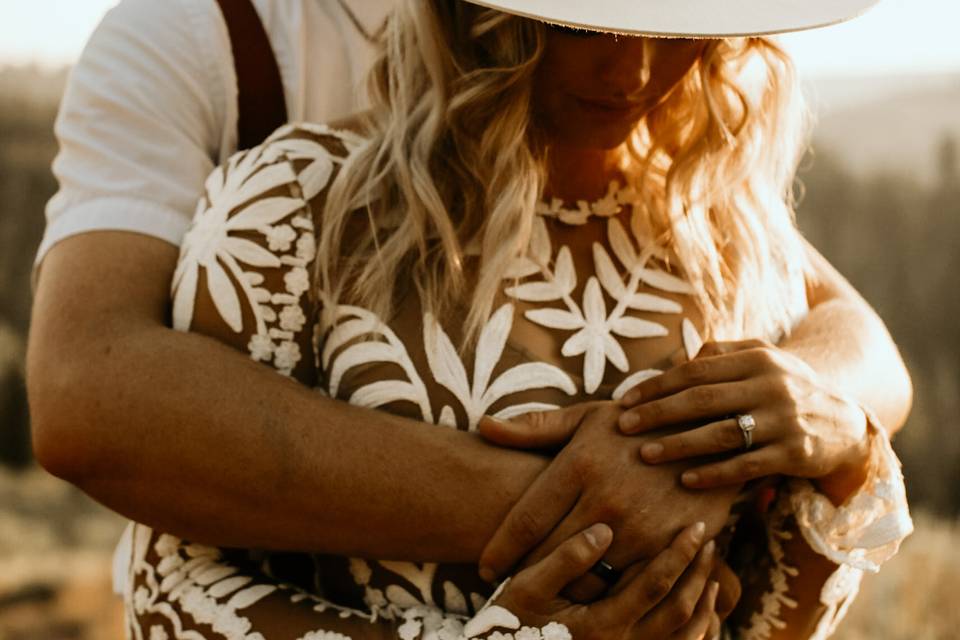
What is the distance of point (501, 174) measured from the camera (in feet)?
5.53

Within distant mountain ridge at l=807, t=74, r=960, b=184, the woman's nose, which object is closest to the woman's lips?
the woman's nose

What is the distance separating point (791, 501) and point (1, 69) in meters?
5.97

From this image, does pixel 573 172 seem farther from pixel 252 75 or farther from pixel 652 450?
pixel 252 75

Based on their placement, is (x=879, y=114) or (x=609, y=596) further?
(x=879, y=114)

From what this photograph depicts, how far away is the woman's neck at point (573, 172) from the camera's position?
5.77ft

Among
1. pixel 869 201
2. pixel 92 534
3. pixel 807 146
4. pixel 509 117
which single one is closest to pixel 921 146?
pixel 869 201

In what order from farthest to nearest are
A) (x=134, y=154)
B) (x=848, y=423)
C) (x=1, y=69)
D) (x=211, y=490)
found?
(x=1, y=69), (x=134, y=154), (x=848, y=423), (x=211, y=490)

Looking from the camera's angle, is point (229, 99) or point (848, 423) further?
point (229, 99)

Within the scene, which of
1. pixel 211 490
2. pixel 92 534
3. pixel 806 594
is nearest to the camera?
pixel 211 490

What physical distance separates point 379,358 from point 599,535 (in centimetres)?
33

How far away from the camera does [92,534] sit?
18.5ft

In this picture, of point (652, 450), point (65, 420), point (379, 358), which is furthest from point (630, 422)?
point (65, 420)

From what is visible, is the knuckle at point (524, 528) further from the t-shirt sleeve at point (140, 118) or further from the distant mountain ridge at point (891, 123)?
the distant mountain ridge at point (891, 123)

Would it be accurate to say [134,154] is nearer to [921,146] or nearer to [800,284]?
[800,284]
